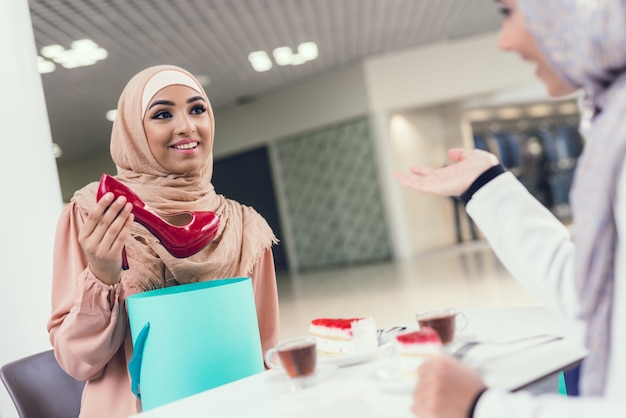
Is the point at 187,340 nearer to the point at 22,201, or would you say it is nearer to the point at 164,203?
the point at 164,203

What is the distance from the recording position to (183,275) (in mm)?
1614

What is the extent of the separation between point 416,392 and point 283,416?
225 millimetres

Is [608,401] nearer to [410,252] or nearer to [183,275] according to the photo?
[183,275]

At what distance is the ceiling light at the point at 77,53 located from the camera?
7.84m

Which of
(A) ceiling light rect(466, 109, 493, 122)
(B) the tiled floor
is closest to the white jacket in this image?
(B) the tiled floor

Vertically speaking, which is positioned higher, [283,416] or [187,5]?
[187,5]

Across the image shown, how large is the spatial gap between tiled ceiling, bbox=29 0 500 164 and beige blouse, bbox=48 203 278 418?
5537 millimetres

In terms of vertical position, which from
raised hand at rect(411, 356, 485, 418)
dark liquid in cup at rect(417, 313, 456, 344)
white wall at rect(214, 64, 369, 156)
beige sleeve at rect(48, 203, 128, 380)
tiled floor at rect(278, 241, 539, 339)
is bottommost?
tiled floor at rect(278, 241, 539, 339)

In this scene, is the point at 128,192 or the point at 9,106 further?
the point at 9,106

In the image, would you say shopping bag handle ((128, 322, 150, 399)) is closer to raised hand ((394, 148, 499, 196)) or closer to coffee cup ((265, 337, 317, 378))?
coffee cup ((265, 337, 317, 378))

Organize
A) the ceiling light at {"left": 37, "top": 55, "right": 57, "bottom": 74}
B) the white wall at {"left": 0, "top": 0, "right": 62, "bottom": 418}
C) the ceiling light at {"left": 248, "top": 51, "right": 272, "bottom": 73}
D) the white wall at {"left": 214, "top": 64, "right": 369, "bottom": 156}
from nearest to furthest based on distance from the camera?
the white wall at {"left": 0, "top": 0, "right": 62, "bottom": 418}
the ceiling light at {"left": 37, "top": 55, "right": 57, "bottom": 74}
the ceiling light at {"left": 248, "top": 51, "right": 272, "bottom": 73}
the white wall at {"left": 214, "top": 64, "right": 369, "bottom": 156}

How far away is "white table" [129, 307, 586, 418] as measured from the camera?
1.00 metres

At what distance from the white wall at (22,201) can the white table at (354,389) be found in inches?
63.9

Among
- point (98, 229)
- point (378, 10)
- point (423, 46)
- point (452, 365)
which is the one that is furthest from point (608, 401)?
point (423, 46)
